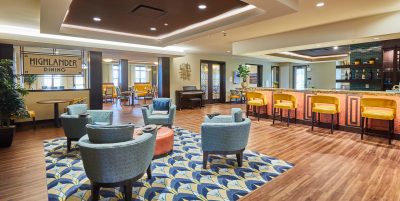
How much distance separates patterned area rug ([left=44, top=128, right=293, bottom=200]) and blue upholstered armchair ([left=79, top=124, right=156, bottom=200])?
300mm

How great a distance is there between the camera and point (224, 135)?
336 cm

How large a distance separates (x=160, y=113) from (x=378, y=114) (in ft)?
15.7

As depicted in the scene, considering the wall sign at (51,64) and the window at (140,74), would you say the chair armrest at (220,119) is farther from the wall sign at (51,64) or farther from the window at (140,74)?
the window at (140,74)

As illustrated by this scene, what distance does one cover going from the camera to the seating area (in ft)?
8.94

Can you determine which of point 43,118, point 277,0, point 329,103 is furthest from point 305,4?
point 43,118

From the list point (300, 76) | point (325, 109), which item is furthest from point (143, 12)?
point (300, 76)

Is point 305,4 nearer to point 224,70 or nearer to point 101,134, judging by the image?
point 101,134

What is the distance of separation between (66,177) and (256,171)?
2649 mm

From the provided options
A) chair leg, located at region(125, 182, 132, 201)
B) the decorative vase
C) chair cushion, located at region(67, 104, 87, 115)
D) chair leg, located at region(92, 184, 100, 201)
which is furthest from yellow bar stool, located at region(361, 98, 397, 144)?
the decorative vase

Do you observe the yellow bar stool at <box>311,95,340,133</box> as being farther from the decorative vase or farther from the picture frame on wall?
the picture frame on wall

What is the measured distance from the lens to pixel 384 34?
5.07 meters

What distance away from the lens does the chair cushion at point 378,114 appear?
466 centimetres

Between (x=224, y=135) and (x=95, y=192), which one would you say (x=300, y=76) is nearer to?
(x=224, y=135)

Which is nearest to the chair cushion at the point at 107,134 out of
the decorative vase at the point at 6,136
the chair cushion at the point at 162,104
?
the decorative vase at the point at 6,136
